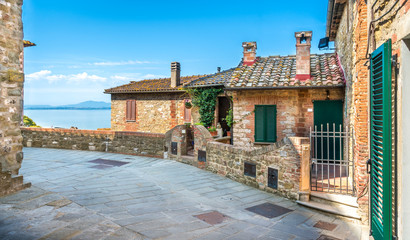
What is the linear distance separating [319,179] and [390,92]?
4472 millimetres

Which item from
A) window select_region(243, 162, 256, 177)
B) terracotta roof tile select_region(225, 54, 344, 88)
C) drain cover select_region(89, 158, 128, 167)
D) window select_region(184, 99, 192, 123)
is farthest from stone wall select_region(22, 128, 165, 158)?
window select_region(184, 99, 192, 123)

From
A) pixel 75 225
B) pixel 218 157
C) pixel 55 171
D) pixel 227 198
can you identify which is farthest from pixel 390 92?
pixel 55 171

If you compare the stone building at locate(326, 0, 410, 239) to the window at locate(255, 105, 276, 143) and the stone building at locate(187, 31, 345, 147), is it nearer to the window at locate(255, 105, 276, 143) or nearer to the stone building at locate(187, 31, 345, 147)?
the stone building at locate(187, 31, 345, 147)

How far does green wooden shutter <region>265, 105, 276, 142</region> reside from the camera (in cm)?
1004

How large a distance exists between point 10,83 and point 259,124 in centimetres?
743

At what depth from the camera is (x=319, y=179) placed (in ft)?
23.4

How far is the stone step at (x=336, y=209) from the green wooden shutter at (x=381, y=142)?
128 cm

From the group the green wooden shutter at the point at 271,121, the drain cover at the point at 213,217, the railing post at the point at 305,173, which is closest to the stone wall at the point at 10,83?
the drain cover at the point at 213,217

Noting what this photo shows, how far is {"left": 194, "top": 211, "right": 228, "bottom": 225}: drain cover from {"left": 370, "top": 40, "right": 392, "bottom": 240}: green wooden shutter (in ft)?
7.63

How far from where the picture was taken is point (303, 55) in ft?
32.7

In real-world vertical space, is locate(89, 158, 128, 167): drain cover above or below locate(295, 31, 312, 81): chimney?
below

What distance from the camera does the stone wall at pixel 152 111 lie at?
18250 millimetres

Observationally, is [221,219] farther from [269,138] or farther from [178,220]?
[269,138]

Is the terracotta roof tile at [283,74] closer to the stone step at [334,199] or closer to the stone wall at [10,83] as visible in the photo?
the stone step at [334,199]
